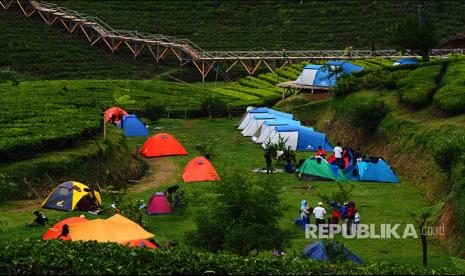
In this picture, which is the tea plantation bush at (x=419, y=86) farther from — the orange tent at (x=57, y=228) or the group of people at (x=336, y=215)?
the orange tent at (x=57, y=228)

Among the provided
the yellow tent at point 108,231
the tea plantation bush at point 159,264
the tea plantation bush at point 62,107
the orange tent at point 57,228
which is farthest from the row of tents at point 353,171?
the tea plantation bush at point 159,264

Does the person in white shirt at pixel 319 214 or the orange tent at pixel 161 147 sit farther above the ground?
the orange tent at pixel 161 147

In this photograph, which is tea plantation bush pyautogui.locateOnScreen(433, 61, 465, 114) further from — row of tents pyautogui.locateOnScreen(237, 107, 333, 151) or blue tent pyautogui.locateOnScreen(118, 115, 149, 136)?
blue tent pyautogui.locateOnScreen(118, 115, 149, 136)

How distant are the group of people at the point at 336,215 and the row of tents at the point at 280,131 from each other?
10918 millimetres

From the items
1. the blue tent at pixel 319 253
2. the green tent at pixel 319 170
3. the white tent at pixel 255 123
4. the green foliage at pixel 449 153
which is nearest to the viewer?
the blue tent at pixel 319 253

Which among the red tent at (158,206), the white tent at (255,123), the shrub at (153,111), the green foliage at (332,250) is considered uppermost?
the shrub at (153,111)

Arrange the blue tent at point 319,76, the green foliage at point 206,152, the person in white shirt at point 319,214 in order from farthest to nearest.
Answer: the blue tent at point 319,76, the green foliage at point 206,152, the person in white shirt at point 319,214

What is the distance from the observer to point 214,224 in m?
19.3

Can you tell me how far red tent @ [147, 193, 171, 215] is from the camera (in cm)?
2588

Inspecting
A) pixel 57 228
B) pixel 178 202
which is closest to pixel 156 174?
pixel 178 202

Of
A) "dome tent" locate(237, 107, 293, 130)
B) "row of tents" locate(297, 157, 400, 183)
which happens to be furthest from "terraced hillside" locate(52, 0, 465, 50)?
"row of tents" locate(297, 157, 400, 183)

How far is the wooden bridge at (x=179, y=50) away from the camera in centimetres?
6850

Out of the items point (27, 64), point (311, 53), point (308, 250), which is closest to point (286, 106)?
point (311, 53)

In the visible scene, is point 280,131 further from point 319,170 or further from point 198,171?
point 198,171
